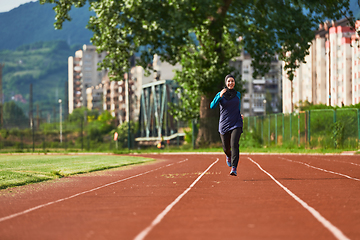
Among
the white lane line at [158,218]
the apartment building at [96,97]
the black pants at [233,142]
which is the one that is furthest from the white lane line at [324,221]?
the apartment building at [96,97]

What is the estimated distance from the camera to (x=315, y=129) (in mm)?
34406

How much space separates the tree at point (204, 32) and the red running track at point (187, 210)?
60.8 ft

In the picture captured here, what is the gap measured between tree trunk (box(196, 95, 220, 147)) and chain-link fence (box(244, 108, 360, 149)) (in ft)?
15.8

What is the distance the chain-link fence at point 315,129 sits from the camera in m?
32.1

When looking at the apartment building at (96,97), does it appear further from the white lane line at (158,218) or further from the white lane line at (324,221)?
the white lane line at (324,221)

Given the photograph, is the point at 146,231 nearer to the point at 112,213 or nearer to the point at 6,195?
the point at 112,213

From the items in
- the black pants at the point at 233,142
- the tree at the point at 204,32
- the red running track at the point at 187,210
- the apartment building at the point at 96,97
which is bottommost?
the red running track at the point at 187,210

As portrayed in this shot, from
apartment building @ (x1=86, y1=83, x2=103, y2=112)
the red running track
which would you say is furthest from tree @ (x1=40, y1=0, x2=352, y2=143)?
apartment building @ (x1=86, y1=83, x2=103, y2=112)

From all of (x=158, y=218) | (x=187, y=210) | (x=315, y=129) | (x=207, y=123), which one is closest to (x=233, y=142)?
(x=187, y=210)

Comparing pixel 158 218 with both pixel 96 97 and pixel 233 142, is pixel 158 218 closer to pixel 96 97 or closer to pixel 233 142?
pixel 233 142

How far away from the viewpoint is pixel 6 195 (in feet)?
33.1

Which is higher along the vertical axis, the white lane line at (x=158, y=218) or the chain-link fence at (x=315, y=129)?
the chain-link fence at (x=315, y=129)

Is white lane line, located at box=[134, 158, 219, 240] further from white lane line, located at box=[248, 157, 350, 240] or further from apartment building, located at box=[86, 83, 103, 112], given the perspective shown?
apartment building, located at box=[86, 83, 103, 112]

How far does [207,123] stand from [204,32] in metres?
7.01
